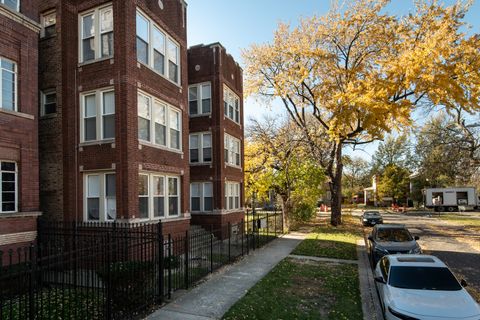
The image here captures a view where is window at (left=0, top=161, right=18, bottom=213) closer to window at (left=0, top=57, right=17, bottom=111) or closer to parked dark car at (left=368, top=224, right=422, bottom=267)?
window at (left=0, top=57, right=17, bottom=111)

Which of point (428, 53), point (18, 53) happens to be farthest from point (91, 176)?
point (428, 53)

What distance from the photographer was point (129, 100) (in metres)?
12.6

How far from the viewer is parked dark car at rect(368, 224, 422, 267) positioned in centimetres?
1244

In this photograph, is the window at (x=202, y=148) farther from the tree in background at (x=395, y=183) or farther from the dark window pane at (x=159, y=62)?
the tree in background at (x=395, y=183)

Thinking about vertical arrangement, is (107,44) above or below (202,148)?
above

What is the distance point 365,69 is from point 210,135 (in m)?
11.9

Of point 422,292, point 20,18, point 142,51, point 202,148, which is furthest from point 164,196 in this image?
point 422,292

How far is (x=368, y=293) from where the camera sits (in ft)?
32.2

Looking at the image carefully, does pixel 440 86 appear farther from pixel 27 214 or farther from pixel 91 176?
pixel 27 214

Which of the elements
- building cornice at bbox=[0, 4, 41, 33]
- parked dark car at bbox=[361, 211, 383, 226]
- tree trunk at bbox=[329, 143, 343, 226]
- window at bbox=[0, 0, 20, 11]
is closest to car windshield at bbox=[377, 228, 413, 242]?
building cornice at bbox=[0, 4, 41, 33]

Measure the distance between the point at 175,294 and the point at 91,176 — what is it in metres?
6.19

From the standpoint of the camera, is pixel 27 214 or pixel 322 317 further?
pixel 27 214

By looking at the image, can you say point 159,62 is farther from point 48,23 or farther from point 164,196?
point 164,196

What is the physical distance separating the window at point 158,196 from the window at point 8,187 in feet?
13.1
